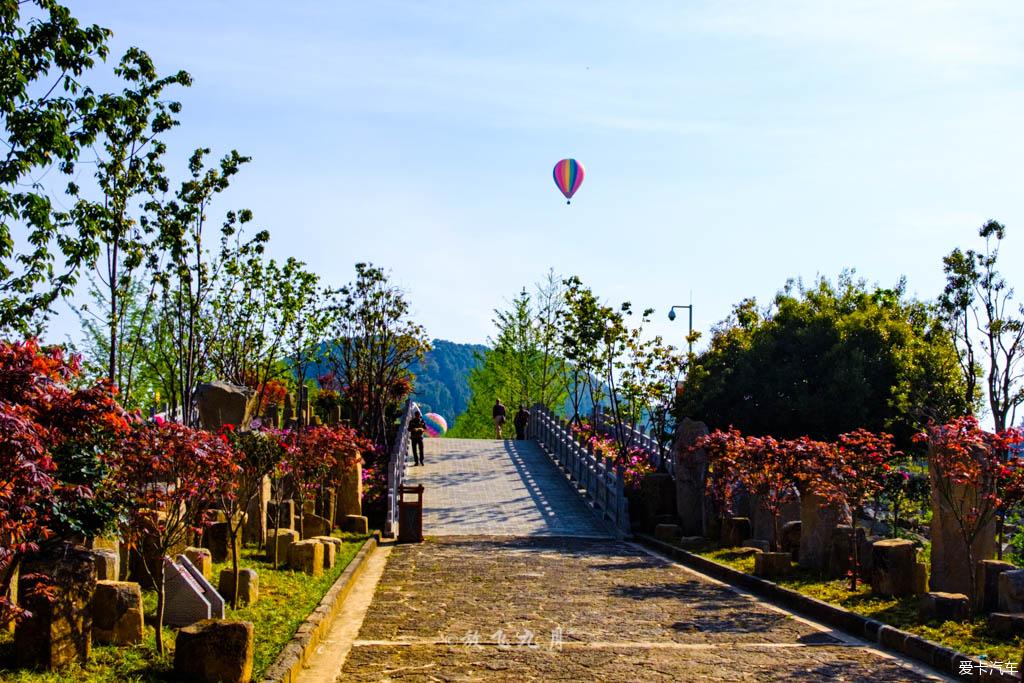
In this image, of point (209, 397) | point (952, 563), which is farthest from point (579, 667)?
point (209, 397)

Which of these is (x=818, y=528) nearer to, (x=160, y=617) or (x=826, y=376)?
(x=160, y=617)

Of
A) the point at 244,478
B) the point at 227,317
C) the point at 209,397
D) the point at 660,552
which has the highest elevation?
the point at 227,317

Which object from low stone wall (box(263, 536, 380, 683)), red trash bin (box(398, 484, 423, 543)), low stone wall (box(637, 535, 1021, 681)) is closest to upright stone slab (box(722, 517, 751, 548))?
low stone wall (box(637, 535, 1021, 681))

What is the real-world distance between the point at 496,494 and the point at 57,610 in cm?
1906

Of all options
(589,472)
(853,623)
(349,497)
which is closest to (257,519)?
(349,497)

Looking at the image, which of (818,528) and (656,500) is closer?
(818,528)

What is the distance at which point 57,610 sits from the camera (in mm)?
7855

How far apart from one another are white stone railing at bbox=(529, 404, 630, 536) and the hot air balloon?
313 inches

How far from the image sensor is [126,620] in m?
8.87

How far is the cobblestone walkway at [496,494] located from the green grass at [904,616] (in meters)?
7.62

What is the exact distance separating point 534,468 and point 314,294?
909 cm

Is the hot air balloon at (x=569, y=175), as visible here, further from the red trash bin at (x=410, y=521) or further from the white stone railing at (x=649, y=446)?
the red trash bin at (x=410, y=521)

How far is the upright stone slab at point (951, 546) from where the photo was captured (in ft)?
41.0

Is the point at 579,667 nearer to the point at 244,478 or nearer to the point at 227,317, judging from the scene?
the point at 244,478
